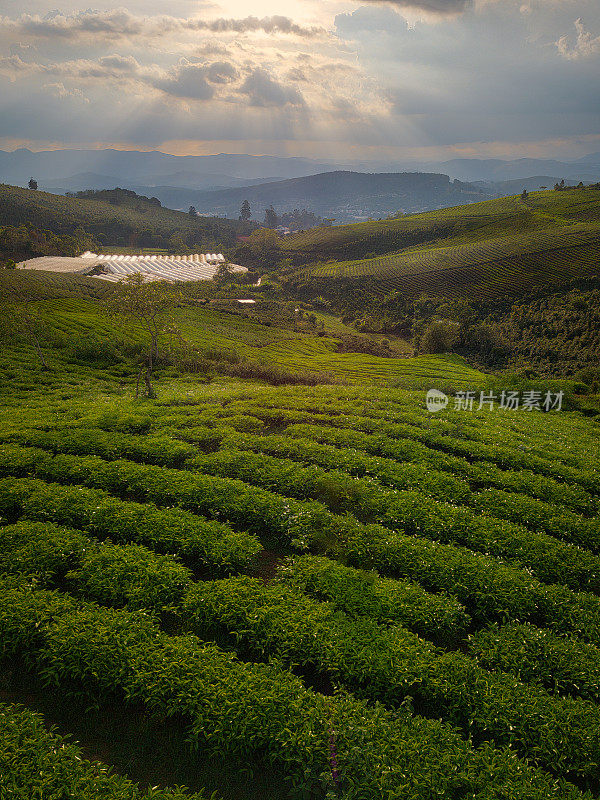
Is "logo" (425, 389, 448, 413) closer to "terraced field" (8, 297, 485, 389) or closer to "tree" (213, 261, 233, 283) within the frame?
"terraced field" (8, 297, 485, 389)

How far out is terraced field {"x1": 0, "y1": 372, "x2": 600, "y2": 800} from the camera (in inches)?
286

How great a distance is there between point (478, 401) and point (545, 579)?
20850 millimetres

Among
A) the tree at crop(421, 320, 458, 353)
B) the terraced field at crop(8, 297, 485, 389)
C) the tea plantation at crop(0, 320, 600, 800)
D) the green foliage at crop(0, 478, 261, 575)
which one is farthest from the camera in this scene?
the tree at crop(421, 320, 458, 353)

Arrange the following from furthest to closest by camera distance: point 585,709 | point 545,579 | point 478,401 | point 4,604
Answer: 1. point 478,401
2. point 545,579
3. point 4,604
4. point 585,709

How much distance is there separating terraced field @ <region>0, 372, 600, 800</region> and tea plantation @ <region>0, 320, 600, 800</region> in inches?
2.0

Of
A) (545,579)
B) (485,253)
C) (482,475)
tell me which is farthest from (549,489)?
(485,253)

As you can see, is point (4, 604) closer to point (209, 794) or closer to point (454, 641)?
point (209, 794)

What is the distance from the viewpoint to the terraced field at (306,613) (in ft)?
23.8

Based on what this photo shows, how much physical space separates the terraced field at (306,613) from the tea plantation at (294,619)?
5cm

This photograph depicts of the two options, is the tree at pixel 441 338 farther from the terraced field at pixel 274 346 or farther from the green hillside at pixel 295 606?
the green hillside at pixel 295 606

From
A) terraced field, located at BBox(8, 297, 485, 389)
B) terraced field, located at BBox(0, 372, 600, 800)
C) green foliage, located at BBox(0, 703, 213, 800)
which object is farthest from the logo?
green foliage, located at BBox(0, 703, 213, 800)

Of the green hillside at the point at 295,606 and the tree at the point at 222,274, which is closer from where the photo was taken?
the green hillside at the point at 295,606

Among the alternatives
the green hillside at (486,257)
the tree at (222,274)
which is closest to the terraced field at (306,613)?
the green hillside at (486,257)

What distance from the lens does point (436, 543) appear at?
12430 millimetres
